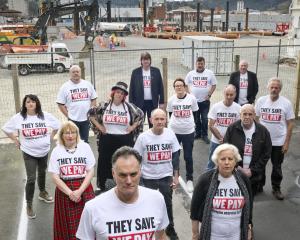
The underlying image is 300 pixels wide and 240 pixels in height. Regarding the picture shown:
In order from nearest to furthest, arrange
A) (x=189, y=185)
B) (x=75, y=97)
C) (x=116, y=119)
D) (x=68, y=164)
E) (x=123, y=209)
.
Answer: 1. (x=123, y=209)
2. (x=68, y=164)
3. (x=116, y=119)
4. (x=189, y=185)
5. (x=75, y=97)

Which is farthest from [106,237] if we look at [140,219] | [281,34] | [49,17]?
[281,34]

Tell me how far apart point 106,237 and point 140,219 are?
262mm

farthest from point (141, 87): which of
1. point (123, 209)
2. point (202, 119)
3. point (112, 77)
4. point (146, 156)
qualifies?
point (112, 77)

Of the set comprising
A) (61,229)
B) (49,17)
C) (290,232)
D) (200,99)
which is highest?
(49,17)

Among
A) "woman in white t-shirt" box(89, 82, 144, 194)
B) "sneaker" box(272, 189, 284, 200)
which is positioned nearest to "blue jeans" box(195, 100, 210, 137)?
"sneaker" box(272, 189, 284, 200)

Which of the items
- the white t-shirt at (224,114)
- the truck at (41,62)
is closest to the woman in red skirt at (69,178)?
the white t-shirt at (224,114)

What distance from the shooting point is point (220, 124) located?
6.32 metres

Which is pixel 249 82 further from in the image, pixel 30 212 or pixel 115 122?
pixel 30 212

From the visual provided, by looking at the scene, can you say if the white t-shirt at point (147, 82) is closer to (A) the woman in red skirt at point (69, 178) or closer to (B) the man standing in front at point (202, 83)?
(B) the man standing in front at point (202, 83)

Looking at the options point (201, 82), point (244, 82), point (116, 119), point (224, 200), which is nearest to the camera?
point (224, 200)

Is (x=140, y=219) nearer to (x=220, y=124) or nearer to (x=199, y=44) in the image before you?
(x=220, y=124)

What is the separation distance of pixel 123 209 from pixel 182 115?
406 cm

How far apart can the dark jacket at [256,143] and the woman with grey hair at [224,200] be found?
4.65 ft

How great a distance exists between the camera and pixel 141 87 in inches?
301
